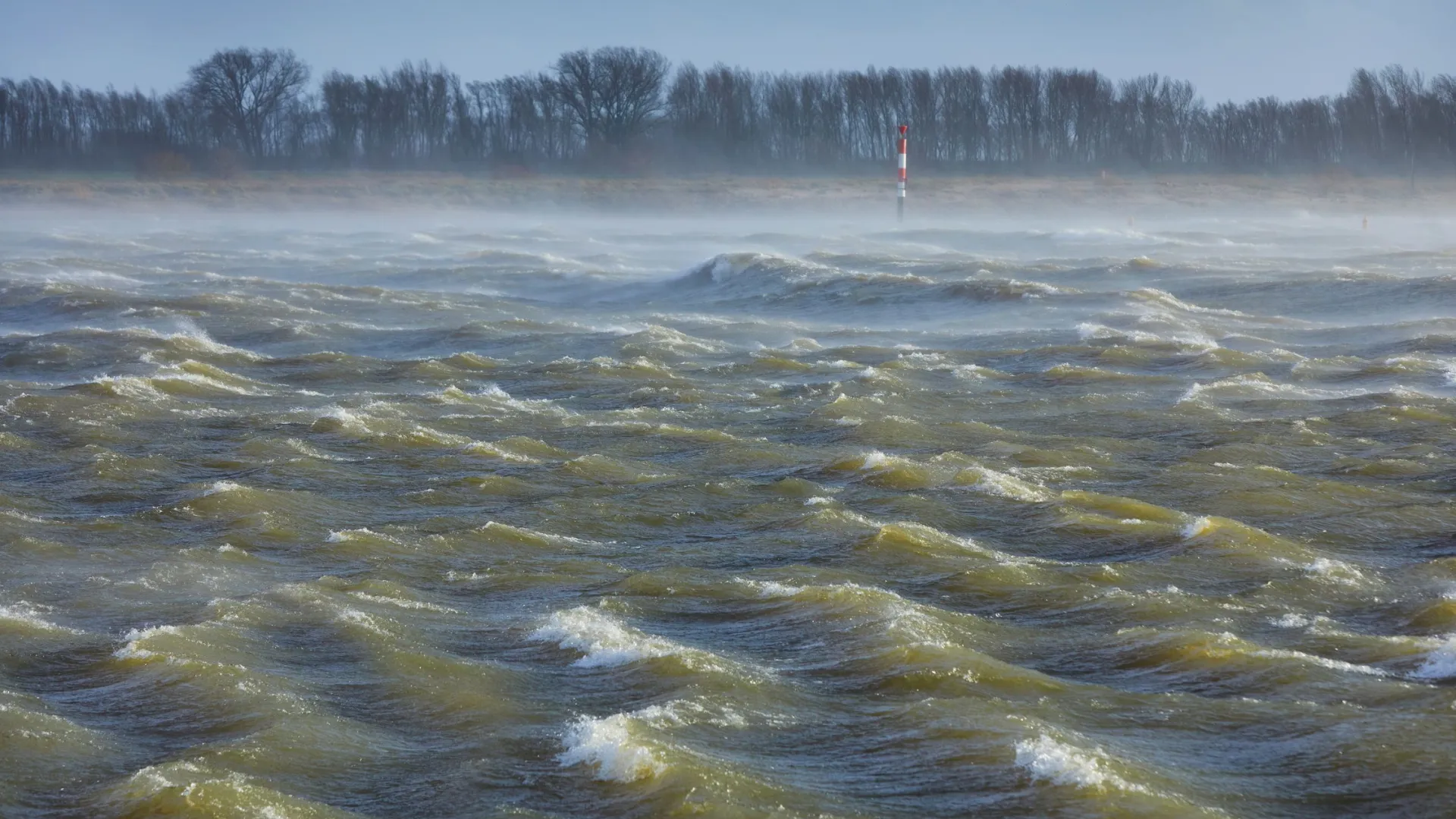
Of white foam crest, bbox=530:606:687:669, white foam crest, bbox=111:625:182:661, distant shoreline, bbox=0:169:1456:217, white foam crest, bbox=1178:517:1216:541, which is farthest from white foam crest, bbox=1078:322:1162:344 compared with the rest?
distant shoreline, bbox=0:169:1456:217

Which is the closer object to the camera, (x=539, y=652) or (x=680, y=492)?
(x=539, y=652)

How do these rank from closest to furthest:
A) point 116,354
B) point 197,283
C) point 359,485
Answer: point 359,485
point 116,354
point 197,283

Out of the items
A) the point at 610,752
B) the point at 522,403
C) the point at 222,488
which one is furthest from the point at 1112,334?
the point at 610,752

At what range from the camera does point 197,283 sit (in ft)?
117

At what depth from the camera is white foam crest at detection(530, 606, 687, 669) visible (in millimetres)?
8953

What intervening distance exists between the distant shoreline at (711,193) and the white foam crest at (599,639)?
71.9m

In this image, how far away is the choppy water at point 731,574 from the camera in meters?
7.34

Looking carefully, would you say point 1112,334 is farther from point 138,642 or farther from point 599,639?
point 138,642

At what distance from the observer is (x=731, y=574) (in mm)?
10891

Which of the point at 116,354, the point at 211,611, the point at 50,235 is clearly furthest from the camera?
the point at 50,235

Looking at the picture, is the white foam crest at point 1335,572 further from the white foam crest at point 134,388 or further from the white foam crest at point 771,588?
→ the white foam crest at point 134,388

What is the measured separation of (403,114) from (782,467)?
94.5 metres

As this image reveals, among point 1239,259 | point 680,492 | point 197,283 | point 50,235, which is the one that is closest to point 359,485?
point 680,492

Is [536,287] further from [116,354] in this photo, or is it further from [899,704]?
[899,704]
